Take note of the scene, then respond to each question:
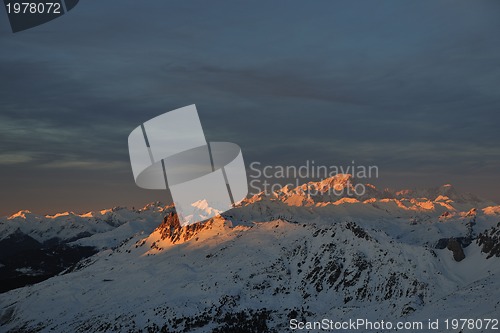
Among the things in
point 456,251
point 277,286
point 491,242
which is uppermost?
point 491,242

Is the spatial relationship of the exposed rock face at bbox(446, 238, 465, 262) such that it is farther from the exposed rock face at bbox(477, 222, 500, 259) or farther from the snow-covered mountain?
the exposed rock face at bbox(477, 222, 500, 259)

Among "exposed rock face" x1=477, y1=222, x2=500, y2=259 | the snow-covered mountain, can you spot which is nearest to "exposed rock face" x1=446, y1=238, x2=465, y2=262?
the snow-covered mountain

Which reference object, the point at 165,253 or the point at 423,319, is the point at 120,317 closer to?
the point at 165,253

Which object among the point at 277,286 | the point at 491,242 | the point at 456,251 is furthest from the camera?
the point at 277,286

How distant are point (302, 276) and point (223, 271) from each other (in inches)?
1027

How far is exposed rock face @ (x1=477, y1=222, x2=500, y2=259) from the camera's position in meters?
113

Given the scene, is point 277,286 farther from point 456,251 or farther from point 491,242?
point 491,242

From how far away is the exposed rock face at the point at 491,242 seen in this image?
372 feet

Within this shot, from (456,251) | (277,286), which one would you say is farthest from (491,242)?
(277,286)

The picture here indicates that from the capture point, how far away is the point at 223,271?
474 feet

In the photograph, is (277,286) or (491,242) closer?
(491,242)

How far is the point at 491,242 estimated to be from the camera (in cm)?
11675

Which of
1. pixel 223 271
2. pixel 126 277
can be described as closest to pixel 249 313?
pixel 223 271

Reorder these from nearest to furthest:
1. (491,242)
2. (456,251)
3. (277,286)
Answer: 1. (491,242)
2. (456,251)
3. (277,286)
